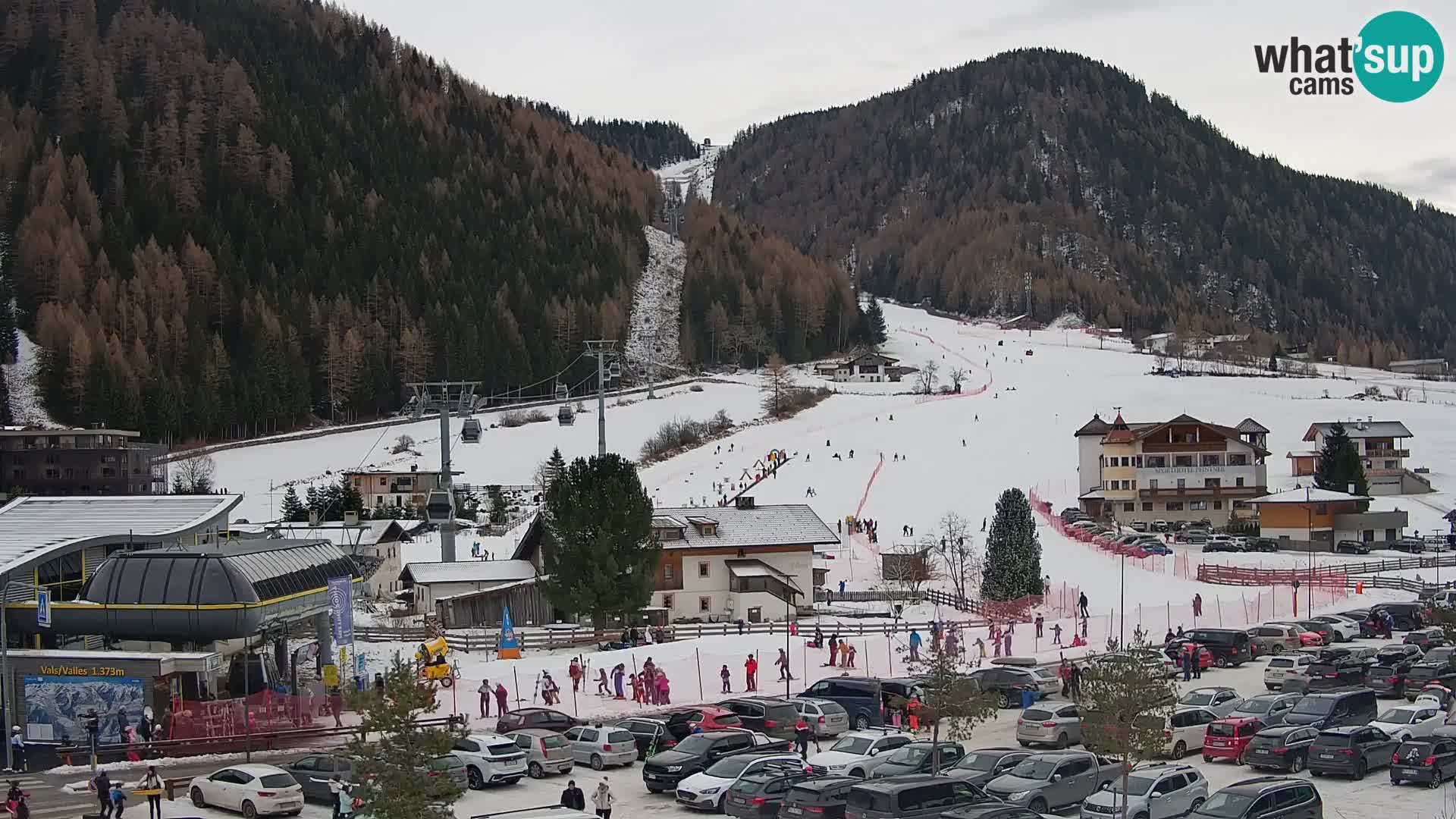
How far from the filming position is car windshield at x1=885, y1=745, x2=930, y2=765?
24.2 metres

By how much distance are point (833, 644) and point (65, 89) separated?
15761 cm

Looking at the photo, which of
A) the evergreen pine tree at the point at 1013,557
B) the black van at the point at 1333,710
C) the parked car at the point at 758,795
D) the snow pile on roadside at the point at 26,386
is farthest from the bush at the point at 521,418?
the parked car at the point at 758,795

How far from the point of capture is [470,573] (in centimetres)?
4878

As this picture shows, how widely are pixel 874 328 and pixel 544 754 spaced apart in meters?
156

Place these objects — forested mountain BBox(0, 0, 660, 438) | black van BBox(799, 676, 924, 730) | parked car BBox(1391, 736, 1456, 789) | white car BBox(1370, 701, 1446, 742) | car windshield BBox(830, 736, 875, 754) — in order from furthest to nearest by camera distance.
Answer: forested mountain BBox(0, 0, 660, 438), black van BBox(799, 676, 924, 730), car windshield BBox(830, 736, 875, 754), white car BBox(1370, 701, 1446, 742), parked car BBox(1391, 736, 1456, 789)

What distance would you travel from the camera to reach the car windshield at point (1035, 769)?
75.2ft

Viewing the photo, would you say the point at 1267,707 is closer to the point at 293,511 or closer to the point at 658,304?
the point at 293,511

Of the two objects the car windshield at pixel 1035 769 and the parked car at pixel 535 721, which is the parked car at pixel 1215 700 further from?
the parked car at pixel 535 721

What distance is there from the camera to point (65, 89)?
168 meters

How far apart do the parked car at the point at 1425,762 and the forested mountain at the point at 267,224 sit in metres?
101

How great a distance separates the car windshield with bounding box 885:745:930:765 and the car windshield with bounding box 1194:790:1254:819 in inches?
188

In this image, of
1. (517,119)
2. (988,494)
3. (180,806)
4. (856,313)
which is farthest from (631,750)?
(517,119)

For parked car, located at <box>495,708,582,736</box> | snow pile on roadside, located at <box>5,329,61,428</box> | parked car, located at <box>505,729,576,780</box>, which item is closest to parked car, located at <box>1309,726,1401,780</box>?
parked car, located at <box>505,729,576,780</box>

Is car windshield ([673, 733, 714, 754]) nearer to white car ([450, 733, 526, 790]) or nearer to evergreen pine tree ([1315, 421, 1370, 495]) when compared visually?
white car ([450, 733, 526, 790])
